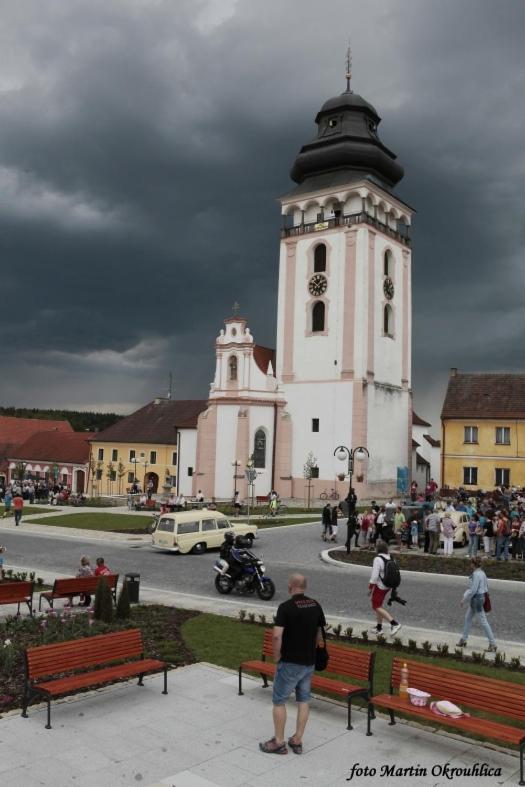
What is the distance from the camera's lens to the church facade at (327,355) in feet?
173

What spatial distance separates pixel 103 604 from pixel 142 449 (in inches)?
2293

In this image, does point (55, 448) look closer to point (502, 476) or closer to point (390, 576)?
point (502, 476)

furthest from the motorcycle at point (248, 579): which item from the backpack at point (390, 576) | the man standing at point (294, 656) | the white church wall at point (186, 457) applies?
the white church wall at point (186, 457)

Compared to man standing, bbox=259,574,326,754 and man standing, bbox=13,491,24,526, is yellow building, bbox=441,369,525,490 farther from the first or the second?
man standing, bbox=259,574,326,754

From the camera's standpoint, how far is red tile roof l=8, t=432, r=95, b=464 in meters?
80.6

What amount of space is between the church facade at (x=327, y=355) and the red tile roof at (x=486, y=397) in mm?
4439

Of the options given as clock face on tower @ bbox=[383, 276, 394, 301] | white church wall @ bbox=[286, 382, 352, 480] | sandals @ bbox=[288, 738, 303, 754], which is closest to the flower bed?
sandals @ bbox=[288, 738, 303, 754]

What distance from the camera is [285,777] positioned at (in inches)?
276

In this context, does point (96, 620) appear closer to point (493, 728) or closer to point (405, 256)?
point (493, 728)

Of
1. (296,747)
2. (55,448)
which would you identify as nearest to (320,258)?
(55,448)

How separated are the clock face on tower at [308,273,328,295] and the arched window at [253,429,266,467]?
11930 millimetres

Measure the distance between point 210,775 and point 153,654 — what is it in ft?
15.8

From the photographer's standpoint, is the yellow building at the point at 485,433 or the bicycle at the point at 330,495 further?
the yellow building at the point at 485,433

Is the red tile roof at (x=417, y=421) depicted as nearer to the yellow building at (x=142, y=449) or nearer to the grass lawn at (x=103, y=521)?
the yellow building at (x=142, y=449)
